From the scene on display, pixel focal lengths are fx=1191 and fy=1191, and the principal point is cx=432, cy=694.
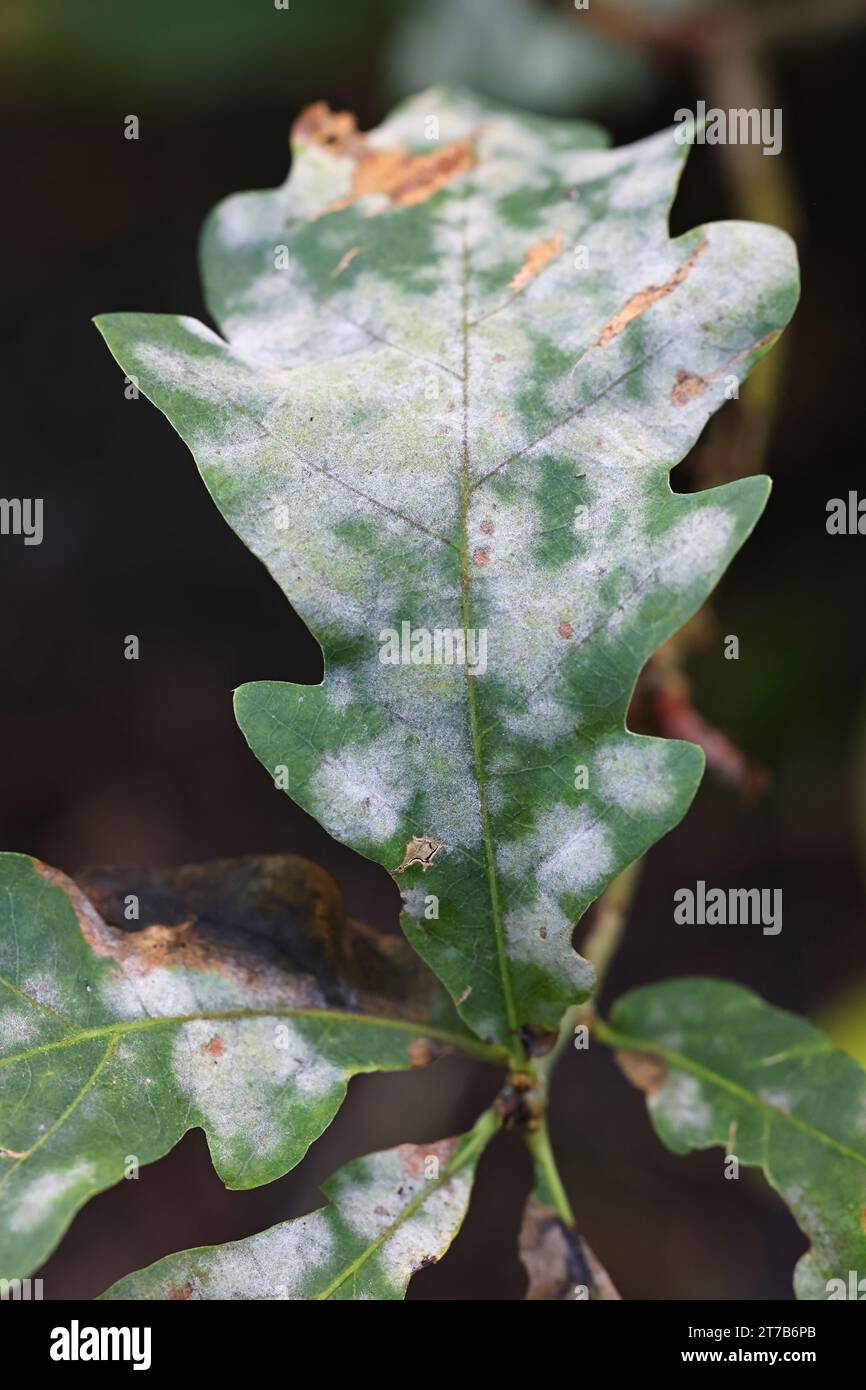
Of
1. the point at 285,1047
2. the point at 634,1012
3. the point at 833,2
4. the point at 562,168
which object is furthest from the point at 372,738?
the point at 833,2

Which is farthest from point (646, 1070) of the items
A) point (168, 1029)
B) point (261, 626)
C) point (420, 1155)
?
point (261, 626)

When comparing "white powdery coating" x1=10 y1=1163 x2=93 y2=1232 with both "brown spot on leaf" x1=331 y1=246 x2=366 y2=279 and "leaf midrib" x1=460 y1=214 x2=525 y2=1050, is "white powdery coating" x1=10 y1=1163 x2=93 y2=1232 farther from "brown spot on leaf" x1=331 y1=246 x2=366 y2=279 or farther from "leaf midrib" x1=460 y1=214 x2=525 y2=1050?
"brown spot on leaf" x1=331 y1=246 x2=366 y2=279

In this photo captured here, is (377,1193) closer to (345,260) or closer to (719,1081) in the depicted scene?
(719,1081)

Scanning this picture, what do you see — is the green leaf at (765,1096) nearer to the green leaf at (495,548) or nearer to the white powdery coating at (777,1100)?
the white powdery coating at (777,1100)

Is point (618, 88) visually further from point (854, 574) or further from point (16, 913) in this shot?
point (16, 913)

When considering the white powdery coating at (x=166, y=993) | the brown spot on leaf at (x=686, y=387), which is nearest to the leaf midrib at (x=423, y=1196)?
the white powdery coating at (x=166, y=993)
